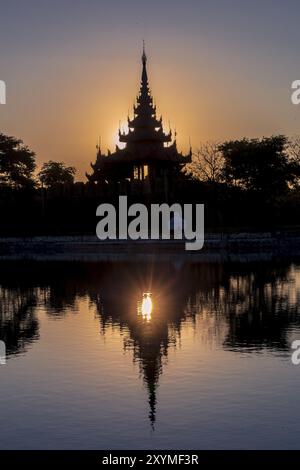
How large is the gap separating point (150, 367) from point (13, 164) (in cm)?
8307

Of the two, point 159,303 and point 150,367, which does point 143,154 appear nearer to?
point 159,303

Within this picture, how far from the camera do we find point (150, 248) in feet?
219

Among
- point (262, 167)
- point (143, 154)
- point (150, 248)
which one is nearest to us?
point (150, 248)

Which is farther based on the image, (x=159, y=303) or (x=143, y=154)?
(x=143, y=154)

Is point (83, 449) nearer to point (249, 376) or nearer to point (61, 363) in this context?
point (249, 376)

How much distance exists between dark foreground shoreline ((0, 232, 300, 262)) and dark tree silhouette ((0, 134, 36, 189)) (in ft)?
89.8

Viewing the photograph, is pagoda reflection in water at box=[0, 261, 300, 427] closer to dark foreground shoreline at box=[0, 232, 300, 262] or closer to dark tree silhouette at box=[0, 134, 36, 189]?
dark foreground shoreline at box=[0, 232, 300, 262]

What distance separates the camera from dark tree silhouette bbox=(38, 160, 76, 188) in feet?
428

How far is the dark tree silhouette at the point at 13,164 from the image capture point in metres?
101

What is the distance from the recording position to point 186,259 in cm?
5778

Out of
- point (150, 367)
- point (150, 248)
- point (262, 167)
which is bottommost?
point (150, 367)

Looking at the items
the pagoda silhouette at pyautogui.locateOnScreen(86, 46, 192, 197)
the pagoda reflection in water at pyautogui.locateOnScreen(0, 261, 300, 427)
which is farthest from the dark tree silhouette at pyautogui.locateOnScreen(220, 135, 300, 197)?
the pagoda reflection in water at pyautogui.locateOnScreen(0, 261, 300, 427)

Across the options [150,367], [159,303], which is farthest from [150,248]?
[150,367]

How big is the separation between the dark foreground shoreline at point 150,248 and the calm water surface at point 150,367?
74.7ft
